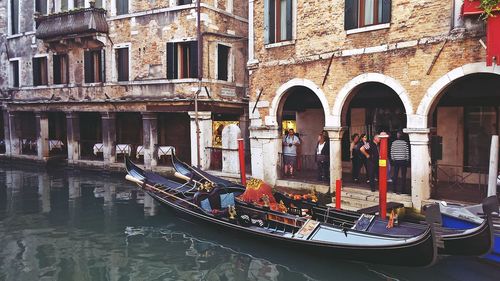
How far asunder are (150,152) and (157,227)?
18.8ft

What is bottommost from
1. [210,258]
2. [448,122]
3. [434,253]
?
[210,258]

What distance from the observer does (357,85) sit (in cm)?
891

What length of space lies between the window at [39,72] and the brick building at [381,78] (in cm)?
1009

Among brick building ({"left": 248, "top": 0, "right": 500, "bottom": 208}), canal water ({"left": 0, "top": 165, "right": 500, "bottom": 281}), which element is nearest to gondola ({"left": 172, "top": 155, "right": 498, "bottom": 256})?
canal water ({"left": 0, "top": 165, "right": 500, "bottom": 281})

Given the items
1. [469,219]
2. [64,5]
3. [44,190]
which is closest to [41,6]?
[64,5]

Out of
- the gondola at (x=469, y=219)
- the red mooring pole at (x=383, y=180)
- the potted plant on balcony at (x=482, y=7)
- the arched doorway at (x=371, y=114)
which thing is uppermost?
the potted plant on balcony at (x=482, y=7)

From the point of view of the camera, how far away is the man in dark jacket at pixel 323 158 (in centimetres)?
998

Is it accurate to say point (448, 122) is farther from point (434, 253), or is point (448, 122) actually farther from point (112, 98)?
point (112, 98)

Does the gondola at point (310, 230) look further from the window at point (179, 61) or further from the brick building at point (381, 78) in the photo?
the window at point (179, 61)

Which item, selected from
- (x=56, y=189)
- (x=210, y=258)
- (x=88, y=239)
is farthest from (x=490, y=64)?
(x=56, y=189)

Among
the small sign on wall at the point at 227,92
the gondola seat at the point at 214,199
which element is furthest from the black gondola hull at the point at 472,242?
the small sign on wall at the point at 227,92

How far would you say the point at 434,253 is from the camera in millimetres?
5426

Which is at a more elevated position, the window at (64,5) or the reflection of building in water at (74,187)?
the window at (64,5)

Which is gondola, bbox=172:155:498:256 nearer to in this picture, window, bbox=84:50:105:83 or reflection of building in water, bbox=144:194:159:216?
reflection of building in water, bbox=144:194:159:216
